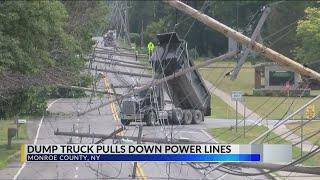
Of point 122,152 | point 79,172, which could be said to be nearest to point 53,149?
point 122,152

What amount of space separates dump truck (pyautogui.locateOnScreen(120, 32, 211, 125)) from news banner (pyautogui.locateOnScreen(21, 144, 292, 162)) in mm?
25374

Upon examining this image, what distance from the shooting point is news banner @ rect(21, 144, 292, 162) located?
13891 mm

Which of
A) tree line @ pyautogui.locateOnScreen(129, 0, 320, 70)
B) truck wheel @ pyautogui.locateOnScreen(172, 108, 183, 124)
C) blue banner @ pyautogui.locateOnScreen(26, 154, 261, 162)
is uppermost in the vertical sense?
tree line @ pyautogui.locateOnScreen(129, 0, 320, 70)

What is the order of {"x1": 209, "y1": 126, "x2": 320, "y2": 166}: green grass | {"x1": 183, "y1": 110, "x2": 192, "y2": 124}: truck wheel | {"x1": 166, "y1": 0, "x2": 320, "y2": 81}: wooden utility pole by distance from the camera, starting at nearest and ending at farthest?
1. {"x1": 166, "y1": 0, "x2": 320, "y2": 81}: wooden utility pole
2. {"x1": 209, "y1": 126, "x2": 320, "y2": 166}: green grass
3. {"x1": 183, "y1": 110, "x2": 192, "y2": 124}: truck wheel

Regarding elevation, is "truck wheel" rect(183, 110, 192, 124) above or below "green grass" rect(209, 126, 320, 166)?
below

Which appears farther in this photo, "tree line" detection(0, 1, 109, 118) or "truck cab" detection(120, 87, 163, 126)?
"truck cab" detection(120, 87, 163, 126)

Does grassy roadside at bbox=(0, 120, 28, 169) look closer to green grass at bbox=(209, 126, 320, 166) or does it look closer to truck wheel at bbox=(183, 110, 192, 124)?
green grass at bbox=(209, 126, 320, 166)

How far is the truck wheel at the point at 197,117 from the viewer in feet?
180

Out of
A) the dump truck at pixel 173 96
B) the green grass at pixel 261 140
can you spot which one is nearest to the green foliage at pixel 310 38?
the green grass at pixel 261 140

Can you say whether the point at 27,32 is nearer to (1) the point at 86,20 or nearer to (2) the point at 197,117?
(2) the point at 197,117

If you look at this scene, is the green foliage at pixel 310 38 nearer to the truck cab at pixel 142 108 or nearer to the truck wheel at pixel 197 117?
the truck cab at pixel 142 108

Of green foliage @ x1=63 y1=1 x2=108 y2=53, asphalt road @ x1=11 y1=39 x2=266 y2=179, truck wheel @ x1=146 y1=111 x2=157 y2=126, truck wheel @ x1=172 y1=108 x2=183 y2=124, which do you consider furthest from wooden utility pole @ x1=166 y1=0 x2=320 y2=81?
green foliage @ x1=63 y1=1 x2=108 y2=53

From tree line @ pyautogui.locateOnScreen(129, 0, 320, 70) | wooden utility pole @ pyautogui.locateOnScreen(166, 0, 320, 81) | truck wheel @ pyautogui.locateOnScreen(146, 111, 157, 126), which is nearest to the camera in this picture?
wooden utility pole @ pyautogui.locateOnScreen(166, 0, 320, 81)

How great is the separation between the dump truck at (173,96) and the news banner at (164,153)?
25.4 metres
